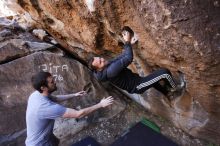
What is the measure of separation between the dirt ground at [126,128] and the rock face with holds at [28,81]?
0.13 meters

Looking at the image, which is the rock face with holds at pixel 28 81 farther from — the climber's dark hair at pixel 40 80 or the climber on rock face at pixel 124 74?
the climber's dark hair at pixel 40 80

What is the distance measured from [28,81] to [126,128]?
2.09 m

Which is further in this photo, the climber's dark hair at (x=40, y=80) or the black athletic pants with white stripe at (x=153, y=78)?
the black athletic pants with white stripe at (x=153, y=78)

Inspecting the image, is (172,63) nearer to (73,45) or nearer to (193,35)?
(193,35)

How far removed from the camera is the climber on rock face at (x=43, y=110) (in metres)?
3.78

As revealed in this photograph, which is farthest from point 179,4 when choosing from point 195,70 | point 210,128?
point 210,128

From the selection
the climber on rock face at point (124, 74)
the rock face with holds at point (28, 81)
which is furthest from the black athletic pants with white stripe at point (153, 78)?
the rock face with holds at point (28, 81)

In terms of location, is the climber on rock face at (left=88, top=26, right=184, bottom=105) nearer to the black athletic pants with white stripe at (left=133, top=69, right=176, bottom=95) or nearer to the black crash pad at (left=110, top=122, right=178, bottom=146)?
the black athletic pants with white stripe at (left=133, top=69, right=176, bottom=95)

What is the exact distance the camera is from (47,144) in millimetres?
4141

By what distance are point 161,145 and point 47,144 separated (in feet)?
6.90

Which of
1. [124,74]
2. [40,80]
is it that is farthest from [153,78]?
[40,80]

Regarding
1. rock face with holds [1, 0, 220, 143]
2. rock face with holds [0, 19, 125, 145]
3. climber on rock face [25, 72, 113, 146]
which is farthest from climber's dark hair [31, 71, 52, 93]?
rock face with holds [0, 19, 125, 145]

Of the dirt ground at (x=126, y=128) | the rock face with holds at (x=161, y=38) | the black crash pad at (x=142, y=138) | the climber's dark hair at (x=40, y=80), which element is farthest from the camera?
the dirt ground at (x=126, y=128)

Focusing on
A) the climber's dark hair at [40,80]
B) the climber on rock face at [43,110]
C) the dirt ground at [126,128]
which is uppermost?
the climber's dark hair at [40,80]
